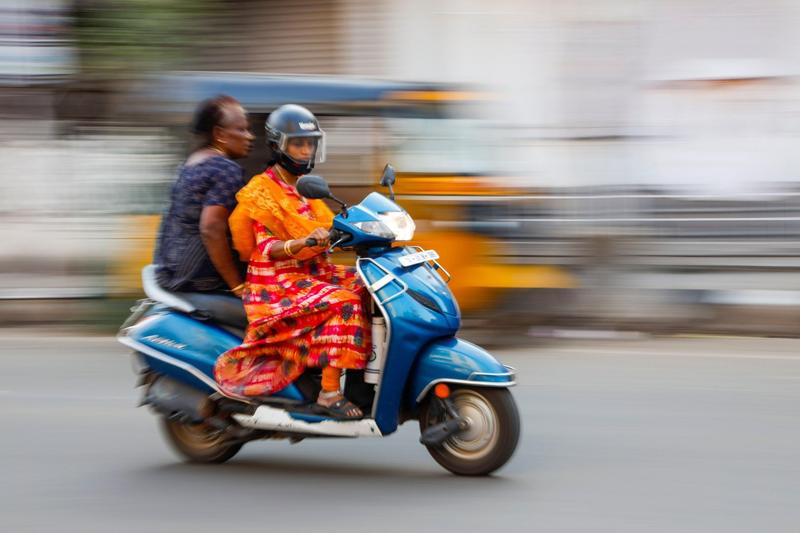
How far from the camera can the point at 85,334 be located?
36.1 feet

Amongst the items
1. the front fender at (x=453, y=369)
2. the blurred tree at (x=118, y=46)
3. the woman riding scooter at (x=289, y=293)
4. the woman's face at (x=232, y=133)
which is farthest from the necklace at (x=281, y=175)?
the blurred tree at (x=118, y=46)

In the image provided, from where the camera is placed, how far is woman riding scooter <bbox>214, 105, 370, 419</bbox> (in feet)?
17.9

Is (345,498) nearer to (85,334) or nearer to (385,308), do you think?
(385,308)

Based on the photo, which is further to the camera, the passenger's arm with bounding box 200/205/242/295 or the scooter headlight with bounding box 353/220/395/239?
the passenger's arm with bounding box 200/205/242/295

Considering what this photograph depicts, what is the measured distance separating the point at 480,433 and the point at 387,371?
1.55 feet

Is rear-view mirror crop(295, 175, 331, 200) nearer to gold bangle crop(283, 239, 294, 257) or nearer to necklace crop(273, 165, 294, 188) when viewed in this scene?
gold bangle crop(283, 239, 294, 257)

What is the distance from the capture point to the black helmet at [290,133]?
5.50 meters

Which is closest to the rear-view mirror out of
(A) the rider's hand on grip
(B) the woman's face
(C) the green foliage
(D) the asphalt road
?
(A) the rider's hand on grip

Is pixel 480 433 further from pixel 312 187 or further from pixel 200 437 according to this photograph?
pixel 200 437

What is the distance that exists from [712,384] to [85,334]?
18.0ft

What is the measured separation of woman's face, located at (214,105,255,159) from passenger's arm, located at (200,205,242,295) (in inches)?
Answer: 15.5

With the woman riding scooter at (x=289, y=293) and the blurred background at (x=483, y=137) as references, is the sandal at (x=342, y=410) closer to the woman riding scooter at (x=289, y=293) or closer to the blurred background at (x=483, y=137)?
the woman riding scooter at (x=289, y=293)

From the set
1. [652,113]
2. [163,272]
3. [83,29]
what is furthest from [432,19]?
[163,272]

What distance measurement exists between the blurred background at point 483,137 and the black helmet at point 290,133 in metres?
3.91
